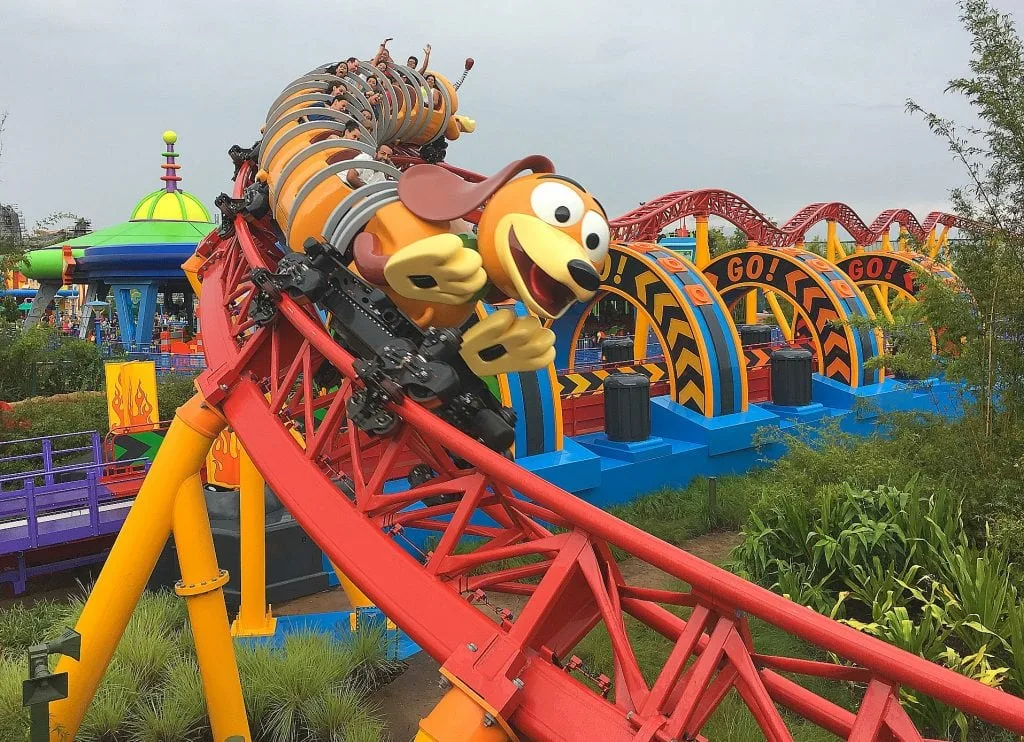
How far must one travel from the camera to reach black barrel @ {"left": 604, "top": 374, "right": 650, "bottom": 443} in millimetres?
10422

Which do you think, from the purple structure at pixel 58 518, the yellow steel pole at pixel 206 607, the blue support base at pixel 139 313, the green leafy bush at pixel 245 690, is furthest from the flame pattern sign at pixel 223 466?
the blue support base at pixel 139 313

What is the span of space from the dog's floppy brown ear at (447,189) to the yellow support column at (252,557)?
3026 millimetres

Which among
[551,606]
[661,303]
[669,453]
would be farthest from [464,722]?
[661,303]

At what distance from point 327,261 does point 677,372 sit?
893 centimetres

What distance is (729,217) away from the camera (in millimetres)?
A: 16422

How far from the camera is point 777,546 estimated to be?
6250 millimetres

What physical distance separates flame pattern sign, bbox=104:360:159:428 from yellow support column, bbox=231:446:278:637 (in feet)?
13.7

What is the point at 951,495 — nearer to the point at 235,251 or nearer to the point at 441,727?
the point at 441,727

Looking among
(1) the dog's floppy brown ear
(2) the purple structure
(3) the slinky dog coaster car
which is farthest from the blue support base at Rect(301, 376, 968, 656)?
(1) the dog's floppy brown ear

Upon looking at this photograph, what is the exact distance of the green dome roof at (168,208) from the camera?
71.2ft

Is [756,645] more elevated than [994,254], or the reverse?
[994,254]

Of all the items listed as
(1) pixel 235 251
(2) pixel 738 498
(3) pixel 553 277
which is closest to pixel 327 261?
(3) pixel 553 277

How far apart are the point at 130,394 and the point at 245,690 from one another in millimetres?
5462

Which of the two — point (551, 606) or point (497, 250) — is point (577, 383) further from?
point (551, 606)
